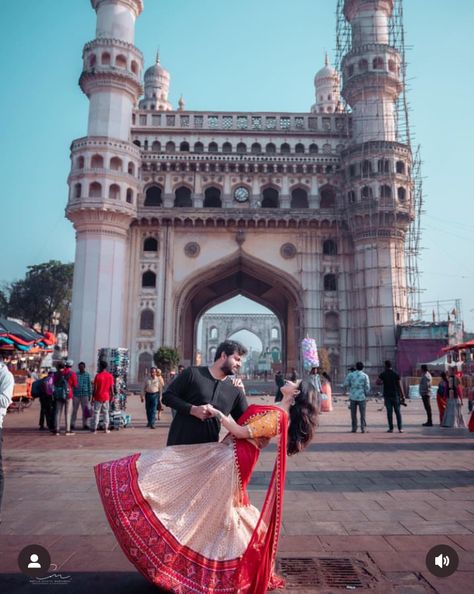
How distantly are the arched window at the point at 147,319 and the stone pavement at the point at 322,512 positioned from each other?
67.1 ft

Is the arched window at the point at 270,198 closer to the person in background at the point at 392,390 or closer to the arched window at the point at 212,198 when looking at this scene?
the arched window at the point at 212,198

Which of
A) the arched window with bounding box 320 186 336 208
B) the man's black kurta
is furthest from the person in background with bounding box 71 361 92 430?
the arched window with bounding box 320 186 336 208

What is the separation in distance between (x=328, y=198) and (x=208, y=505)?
3129 cm

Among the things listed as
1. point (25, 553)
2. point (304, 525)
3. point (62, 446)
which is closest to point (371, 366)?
point (62, 446)

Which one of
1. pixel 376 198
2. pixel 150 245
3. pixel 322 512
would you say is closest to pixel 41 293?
pixel 150 245

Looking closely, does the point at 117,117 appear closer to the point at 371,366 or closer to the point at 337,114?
the point at 337,114

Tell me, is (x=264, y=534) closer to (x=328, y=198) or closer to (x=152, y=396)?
(x=152, y=396)

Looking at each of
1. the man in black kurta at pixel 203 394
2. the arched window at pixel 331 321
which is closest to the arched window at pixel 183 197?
the arched window at pixel 331 321

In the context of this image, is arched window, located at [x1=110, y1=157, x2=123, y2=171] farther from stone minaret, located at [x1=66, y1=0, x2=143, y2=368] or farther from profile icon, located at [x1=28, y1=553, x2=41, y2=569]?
profile icon, located at [x1=28, y1=553, x2=41, y2=569]

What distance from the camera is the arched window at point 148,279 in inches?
1197

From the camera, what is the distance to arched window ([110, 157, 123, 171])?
28628mm

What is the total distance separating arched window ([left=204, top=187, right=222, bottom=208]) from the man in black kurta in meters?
29.2

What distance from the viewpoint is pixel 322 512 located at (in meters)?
4.68

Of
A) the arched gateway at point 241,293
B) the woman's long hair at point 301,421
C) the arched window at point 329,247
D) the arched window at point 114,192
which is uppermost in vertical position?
the arched window at point 114,192
